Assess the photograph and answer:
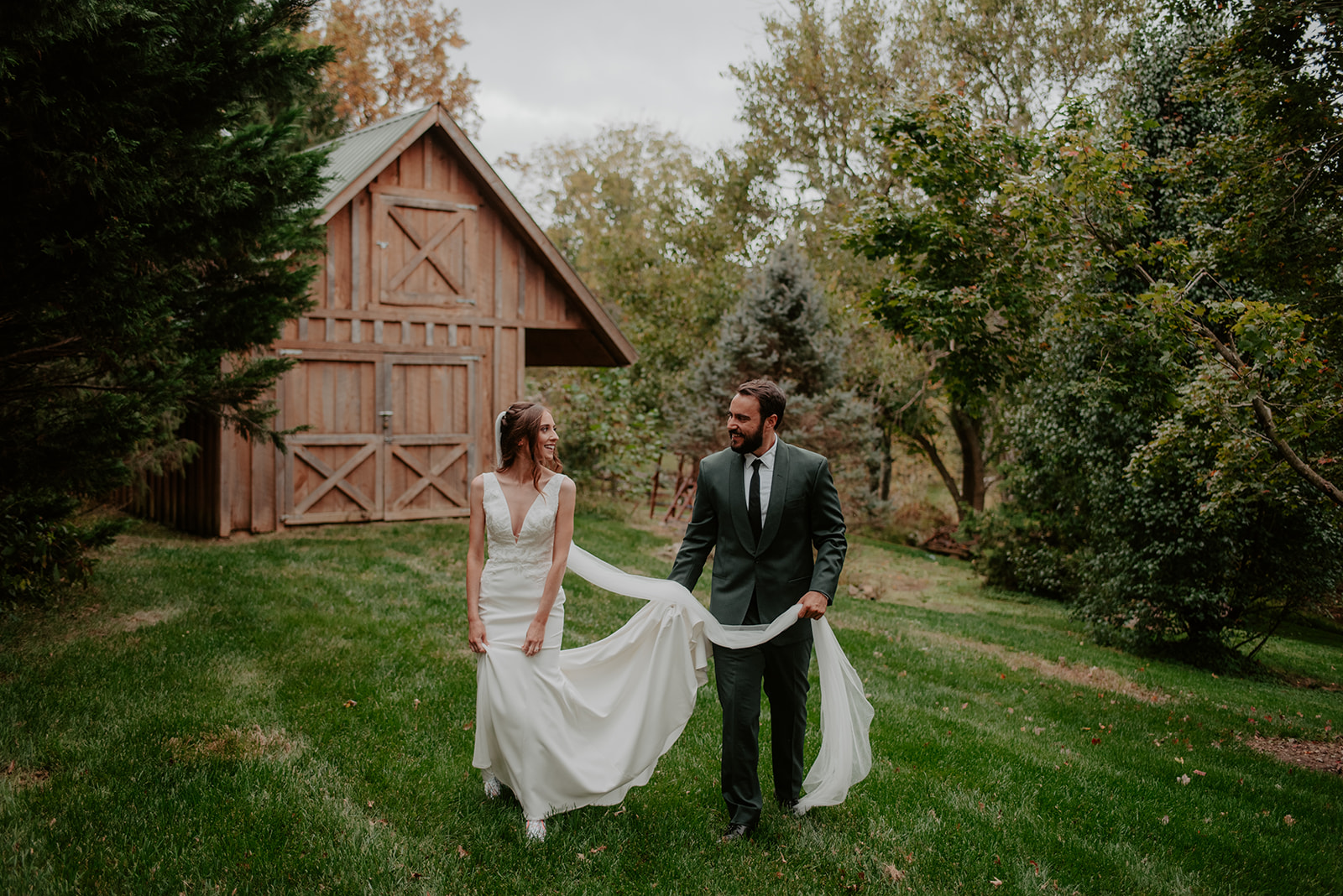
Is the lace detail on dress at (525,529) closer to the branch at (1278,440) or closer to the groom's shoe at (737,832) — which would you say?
the groom's shoe at (737,832)

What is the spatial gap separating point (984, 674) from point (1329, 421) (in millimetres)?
3819

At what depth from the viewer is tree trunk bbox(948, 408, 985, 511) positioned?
24469 mm

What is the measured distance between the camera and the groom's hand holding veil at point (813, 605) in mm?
4160

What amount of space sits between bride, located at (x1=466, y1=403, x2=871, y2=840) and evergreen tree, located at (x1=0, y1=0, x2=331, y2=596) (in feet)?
10.1

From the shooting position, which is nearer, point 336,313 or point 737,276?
point 336,313

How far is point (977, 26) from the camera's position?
2134cm

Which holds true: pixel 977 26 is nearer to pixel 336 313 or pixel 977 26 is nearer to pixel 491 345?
pixel 491 345

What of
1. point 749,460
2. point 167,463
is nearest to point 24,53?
point 749,460

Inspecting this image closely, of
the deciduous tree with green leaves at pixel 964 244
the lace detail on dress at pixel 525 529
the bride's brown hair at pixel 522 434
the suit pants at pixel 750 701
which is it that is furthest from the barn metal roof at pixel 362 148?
the suit pants at pixel 750 701

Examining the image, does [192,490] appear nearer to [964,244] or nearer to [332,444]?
[332,444]

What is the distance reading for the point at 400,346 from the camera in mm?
14156

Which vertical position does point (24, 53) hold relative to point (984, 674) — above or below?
above

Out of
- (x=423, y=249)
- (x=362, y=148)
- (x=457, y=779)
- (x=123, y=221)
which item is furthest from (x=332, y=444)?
(x=457, y=779)

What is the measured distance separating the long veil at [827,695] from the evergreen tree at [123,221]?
3.66 metres
